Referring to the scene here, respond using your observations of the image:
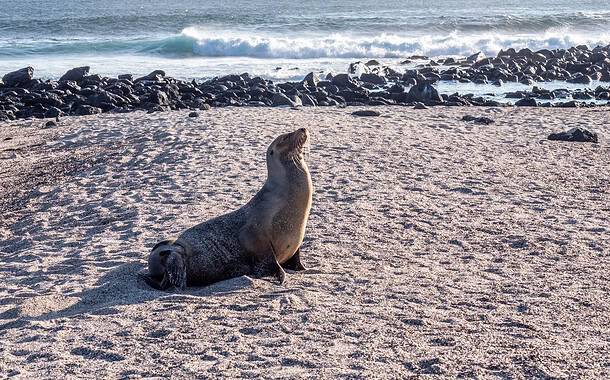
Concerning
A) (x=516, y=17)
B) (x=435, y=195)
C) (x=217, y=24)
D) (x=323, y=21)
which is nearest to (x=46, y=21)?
(x=217, y=24)

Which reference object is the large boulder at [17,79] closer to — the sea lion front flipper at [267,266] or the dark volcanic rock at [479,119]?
the dark volcanic rock at [479,119]

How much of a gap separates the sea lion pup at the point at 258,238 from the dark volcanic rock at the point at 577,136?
319 inches

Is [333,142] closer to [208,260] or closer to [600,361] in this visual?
[208,260]

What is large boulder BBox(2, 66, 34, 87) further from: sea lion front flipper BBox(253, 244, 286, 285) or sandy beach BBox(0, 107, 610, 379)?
sea lion front flipper BBox(253, 244, 286, 285)

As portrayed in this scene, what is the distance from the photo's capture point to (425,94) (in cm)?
2064

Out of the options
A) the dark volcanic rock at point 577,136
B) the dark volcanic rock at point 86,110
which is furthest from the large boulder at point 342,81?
the dark volcanic rock at point 577,136

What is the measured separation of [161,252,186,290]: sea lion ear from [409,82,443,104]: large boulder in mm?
14189

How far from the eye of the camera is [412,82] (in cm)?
2545

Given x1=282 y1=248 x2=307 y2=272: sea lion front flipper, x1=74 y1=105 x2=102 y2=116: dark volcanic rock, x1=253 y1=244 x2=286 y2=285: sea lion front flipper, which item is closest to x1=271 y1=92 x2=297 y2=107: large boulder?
x1=74 y1=105 x2=102 y2=116: dark volcanic rock

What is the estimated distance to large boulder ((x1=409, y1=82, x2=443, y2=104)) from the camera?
20.5 m

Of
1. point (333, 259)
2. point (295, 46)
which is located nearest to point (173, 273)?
point (333, 259)

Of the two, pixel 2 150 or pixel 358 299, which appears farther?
pixel 2 150

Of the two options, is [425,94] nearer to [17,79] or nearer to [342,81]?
[342,81]

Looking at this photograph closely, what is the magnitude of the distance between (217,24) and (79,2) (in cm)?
2402
